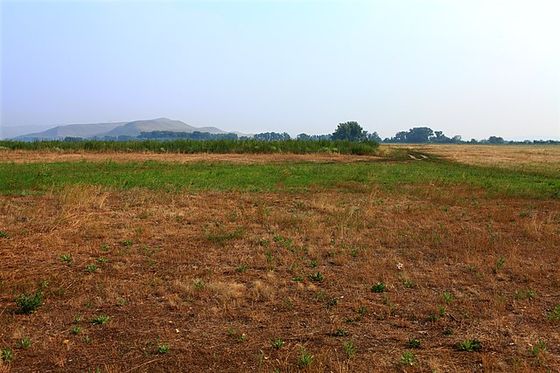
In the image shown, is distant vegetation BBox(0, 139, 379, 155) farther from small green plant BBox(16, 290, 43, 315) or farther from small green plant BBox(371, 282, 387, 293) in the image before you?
small green plant BBox(371, 282, 387, 293)

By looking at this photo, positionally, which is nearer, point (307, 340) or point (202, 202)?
point (307, 340)

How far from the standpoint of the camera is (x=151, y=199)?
15.0 meters

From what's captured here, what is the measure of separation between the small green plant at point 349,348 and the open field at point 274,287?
0.06ft

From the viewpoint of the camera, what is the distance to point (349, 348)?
4.89m

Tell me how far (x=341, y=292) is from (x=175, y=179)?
15418 millimetres

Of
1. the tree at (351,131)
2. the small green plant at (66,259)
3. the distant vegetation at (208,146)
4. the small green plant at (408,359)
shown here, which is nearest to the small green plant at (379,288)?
the small green plant at (408,359)

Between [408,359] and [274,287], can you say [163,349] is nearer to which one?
[274,287]

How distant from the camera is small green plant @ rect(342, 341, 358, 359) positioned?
4.79 meters

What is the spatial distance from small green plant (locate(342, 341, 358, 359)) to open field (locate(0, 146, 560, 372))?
17 millimetres

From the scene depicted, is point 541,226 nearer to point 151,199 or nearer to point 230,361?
point 230,361

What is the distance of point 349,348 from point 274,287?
227 centimetres

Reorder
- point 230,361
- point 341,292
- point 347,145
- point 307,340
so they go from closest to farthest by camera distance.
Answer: point 230,361 → point 307,340 → point 341,292 → point 347,145

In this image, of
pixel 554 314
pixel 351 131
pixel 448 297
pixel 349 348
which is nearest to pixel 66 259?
pixel 349 348

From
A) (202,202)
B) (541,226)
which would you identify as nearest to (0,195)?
(202,202)
